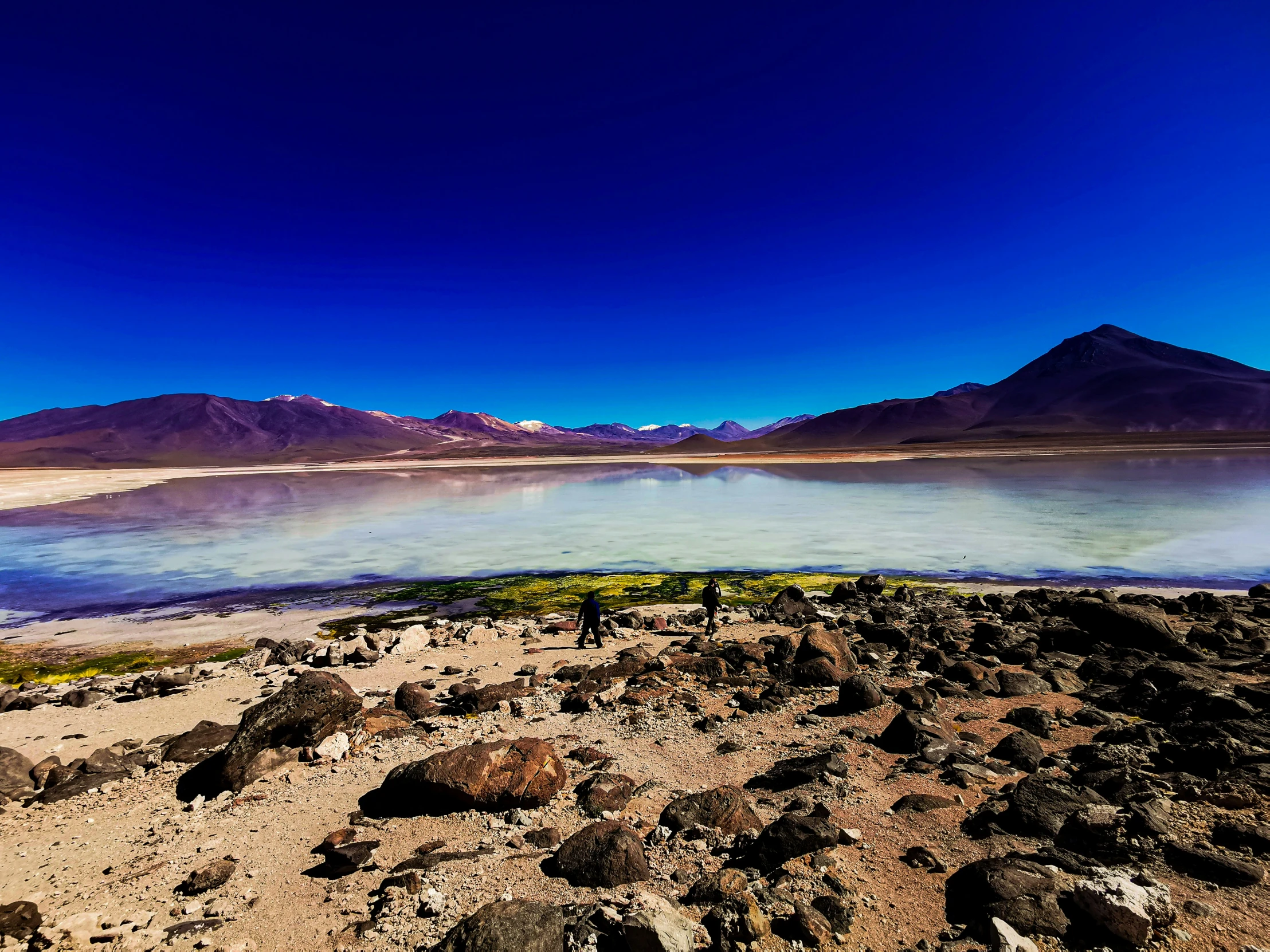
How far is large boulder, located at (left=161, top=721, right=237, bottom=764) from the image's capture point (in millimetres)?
5965

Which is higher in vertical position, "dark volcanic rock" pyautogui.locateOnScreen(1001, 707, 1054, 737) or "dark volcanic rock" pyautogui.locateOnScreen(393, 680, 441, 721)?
"dark volcanic rock" pyautogui.locateOnScreen(393, 680, 441, 721)

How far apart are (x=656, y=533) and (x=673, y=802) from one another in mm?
17525

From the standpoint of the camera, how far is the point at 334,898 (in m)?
3.93

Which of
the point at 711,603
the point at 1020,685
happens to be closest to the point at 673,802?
the point at 1020,685

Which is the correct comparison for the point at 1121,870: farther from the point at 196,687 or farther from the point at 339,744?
the point at 196,687

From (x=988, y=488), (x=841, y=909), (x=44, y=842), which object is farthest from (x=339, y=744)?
(x=988, y=488)

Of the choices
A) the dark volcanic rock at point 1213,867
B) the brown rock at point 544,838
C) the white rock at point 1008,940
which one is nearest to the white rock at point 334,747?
the brown rock at point 544,838

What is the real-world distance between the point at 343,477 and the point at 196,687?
212 feet

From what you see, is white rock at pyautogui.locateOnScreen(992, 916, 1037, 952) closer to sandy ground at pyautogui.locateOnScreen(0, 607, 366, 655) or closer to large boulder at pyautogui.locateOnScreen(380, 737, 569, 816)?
large boulder at pyautogui.locateOnScreen(380, 737, 569, 816)

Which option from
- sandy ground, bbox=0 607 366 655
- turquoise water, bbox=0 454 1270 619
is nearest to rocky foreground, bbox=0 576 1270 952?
sandy ground, bbox=0 607 366 655

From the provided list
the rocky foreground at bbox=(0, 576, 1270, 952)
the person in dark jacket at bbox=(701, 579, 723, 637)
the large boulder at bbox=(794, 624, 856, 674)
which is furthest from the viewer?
the person in dark jacket at bbox=(701, 579, 723, 637)

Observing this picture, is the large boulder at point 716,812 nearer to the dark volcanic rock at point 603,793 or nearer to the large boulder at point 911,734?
the dark volcanic rock at point 603,793

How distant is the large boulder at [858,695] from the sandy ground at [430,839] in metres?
0.10

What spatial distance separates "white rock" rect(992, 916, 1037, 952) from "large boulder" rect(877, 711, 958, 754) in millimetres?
2483
